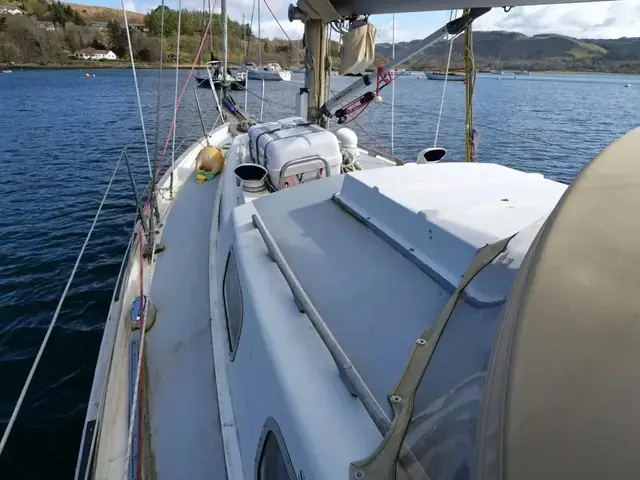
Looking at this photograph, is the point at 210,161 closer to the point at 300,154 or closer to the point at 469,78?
the point at 300,154

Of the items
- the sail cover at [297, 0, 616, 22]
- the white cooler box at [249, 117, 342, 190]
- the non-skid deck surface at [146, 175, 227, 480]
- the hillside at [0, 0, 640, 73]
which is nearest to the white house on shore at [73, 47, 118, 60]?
the hillside at [0, 0, 640, 73]

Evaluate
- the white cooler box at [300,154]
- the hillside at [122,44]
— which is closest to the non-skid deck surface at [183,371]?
the white cooler box at [300,154]

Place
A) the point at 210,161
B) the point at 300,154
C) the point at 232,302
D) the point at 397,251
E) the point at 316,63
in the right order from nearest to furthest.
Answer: the point at 397,251 < the point at 232,302 < the point at 300,154 < the point at 316,63 < the point at 210,161

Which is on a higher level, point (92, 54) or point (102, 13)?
point (102, 13)

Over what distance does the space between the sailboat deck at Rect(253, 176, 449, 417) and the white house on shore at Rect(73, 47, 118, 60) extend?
124131 millimetres

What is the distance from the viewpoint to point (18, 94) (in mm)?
40781

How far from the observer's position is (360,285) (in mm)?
2508

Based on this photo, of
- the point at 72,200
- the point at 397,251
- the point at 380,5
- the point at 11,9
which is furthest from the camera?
the point at 11,9

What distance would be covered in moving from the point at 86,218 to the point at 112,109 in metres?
24.6

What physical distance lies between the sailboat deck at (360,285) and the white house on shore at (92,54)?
124131mm

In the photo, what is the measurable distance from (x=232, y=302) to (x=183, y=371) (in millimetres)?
717

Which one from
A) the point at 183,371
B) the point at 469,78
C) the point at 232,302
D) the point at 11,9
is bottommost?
the point at 183,371

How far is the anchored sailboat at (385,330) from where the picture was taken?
0.85 metres

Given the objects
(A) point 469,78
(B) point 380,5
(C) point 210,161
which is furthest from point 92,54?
(A) point 469,78
